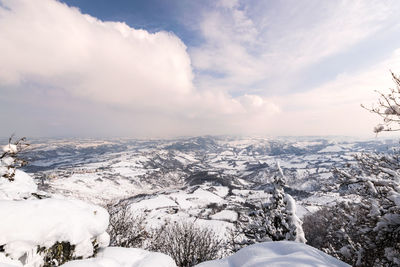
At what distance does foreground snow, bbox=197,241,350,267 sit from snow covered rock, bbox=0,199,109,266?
15.8ft

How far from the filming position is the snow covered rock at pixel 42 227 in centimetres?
552

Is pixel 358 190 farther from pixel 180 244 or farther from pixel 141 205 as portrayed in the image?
pixel 141 205

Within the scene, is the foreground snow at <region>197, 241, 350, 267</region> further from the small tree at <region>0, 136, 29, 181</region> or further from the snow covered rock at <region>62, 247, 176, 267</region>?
the small tree at <region>0, 136, 29, 181</region>

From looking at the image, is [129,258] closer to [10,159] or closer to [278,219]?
[10,159]

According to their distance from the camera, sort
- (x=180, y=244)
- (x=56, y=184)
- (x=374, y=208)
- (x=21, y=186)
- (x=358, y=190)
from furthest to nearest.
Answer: (x=56, y=184) < (x=180, y=244) < (x=21, y=186) < (x=358, y=190) < (x=374, y=208)

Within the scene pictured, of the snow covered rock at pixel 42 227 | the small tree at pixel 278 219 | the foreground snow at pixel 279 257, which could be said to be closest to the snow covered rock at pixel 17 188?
the snow covered rock at pixel 42 227

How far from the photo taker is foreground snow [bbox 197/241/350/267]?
475 centimetres

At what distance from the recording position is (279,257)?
16.7ft

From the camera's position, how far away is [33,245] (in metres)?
5.88

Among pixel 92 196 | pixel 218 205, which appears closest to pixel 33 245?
pixel 218 205

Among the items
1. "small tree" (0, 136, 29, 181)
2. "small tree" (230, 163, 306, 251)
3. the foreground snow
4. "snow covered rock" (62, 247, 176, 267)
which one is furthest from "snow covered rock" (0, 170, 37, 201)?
"small tree" (230, 163, 306, 251)

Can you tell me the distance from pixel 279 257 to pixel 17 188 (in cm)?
1168

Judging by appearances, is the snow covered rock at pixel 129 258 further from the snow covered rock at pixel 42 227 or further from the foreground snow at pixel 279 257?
the foreground snow at pixel 279 257

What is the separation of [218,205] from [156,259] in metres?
166
